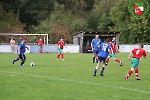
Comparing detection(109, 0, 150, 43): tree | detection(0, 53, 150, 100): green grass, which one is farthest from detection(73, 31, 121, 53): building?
detection(0, 53, 150, 100): green grass

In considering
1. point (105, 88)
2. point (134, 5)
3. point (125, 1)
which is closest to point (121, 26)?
point (125, 1)

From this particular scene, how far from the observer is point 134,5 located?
57.2m

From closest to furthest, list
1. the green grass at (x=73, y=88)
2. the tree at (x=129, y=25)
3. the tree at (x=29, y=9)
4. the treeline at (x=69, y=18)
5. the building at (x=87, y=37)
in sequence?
the green grass at (x=73, y=88)
the building at (x=87, y=37)
the tree at (x=129, y=25)
the treeline at (x=69, y=18)
the tree at (x=29, y=9)

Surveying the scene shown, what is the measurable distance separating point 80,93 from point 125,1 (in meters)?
55.6

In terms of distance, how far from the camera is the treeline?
65.9 metres

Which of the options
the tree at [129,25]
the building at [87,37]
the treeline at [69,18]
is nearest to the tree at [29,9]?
the treeline at [69,18]

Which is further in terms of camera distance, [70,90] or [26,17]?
[26,17]

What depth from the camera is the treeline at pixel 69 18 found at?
216 feet

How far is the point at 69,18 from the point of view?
75500 millimetres

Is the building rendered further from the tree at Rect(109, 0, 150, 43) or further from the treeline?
the tree at Rect(109, 0, 150, 43)

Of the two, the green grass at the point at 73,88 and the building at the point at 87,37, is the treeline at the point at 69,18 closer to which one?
the building at the point at 87,37

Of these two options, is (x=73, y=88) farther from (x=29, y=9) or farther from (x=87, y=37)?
(x=29, y=9)

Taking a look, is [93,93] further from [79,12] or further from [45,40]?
[79,12]

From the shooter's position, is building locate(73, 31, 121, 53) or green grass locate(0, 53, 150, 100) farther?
building locate(73, 31, 121, 53)
